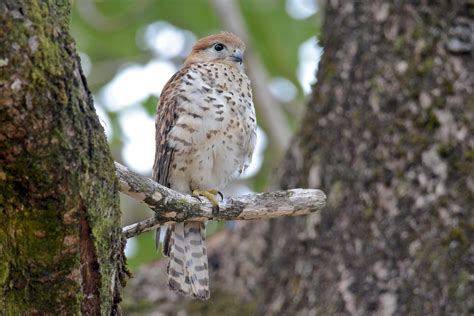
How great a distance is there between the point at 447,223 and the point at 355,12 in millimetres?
1480

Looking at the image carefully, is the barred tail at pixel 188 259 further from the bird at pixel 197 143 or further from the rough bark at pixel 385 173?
the rough bark at pixel 385 173

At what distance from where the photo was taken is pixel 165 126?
4.53 metres

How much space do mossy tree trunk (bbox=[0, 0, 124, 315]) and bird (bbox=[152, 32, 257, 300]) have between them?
1772mm

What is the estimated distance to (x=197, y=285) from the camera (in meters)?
4.28

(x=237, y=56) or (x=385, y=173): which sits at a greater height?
(x=237, y=56)

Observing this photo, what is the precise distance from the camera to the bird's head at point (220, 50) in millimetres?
5008

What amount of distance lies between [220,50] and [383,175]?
1142mm

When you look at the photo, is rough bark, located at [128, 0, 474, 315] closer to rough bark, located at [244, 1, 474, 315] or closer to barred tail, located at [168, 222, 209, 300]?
rough bark, located at [244, 1, 474, 315]

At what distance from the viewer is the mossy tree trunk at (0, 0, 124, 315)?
222 cm

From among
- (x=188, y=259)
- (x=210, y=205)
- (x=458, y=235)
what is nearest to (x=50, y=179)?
(x=210, y=205)

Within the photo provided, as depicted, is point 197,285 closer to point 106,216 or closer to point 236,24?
point 106,216

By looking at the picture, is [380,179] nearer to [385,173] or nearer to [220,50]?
[385,173]

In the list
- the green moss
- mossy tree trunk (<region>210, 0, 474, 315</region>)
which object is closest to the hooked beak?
mossy tree trunk (<region>210, 0, 474, 315</region>)

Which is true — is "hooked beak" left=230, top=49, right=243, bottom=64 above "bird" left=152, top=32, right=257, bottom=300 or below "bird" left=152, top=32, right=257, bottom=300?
above
